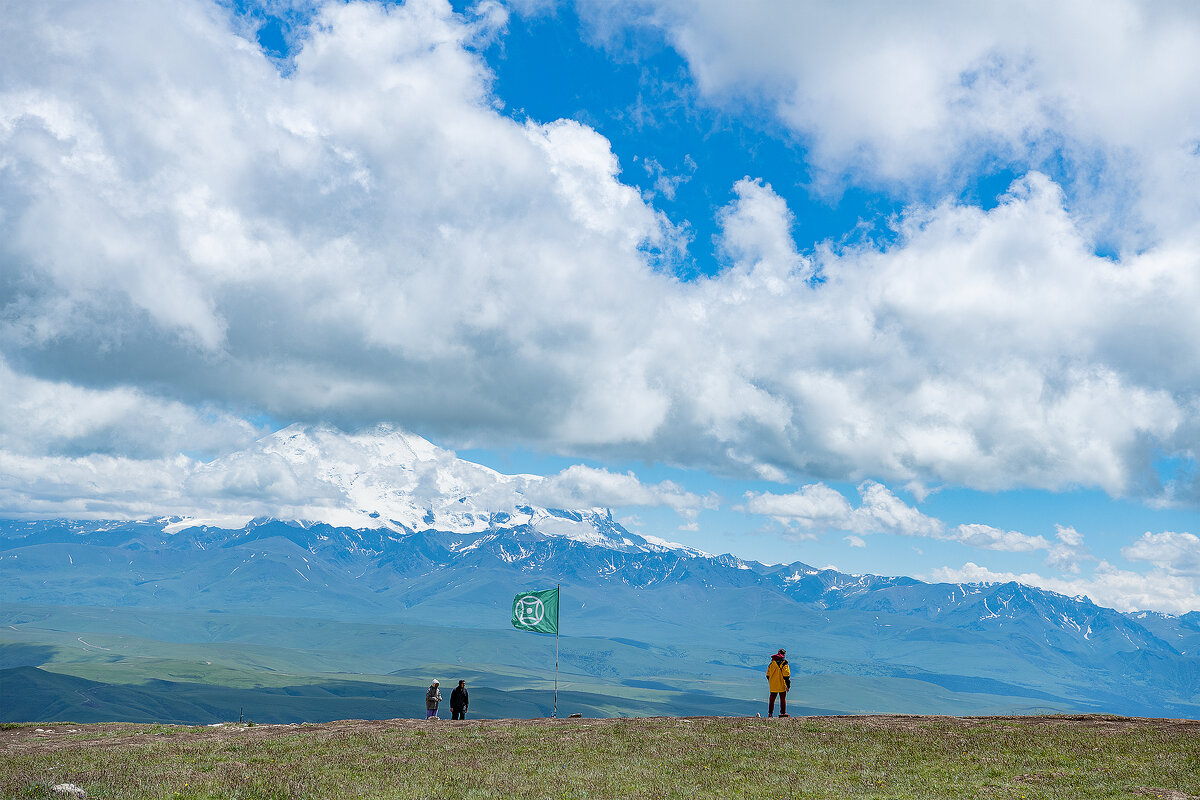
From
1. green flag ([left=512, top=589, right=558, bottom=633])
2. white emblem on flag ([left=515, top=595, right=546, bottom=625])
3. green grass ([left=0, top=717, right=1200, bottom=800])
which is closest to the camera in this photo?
green grass ([left=0, top=717, right=1200, bottom=800])

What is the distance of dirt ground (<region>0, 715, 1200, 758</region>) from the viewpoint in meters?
37.4

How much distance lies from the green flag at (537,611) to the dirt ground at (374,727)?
9.82 meters

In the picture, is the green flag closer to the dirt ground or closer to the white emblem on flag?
the white emblem on flag

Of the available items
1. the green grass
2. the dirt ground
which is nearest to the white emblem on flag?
the dirt ground

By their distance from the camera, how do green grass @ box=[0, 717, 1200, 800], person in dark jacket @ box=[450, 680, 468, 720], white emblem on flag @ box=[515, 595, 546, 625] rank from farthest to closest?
1. white emblem on flag @ box=[515, 595, 546, 625]
2. person in dark jacket @ box=[450, 680, 468, 720]
3. green grass @ box=[0, 717, 1200, 800]

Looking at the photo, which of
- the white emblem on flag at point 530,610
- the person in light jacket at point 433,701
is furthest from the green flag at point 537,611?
the person in light jacket at point 433,701

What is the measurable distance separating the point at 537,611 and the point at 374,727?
53.3 ft

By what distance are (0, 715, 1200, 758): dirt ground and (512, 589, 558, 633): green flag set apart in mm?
9821

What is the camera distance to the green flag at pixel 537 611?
5434 cm

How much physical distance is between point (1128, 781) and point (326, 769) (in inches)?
1015

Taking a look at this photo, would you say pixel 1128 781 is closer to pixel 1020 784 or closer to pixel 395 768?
pixel 1020 784

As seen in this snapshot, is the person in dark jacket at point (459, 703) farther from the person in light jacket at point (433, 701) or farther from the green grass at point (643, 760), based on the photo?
the green grass at point (643, 760)

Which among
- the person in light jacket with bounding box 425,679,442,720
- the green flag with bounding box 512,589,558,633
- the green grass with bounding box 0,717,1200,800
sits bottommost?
the person in light jacket with bounding box 425,679,442,720

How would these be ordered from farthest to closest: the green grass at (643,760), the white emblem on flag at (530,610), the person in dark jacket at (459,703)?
the white emblem on flag at (530,610), the person in dark jacket at (459,703), the green grass at (643,760)
